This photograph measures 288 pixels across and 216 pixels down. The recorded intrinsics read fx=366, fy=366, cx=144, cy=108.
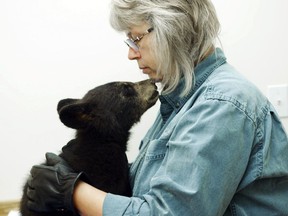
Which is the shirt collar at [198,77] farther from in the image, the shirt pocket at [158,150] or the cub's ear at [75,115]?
the cub's ear at [75,115]

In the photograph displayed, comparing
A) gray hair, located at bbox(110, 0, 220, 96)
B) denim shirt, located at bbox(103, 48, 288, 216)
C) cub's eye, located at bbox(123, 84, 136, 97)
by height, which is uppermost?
gray hair, located at bbox(110, 0, 220, 96)

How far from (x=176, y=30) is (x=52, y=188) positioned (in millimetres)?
609

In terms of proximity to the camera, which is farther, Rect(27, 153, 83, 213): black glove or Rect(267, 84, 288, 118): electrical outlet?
Rect(267, 84, 288, 118): electrical outlet

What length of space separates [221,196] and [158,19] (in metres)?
0.56

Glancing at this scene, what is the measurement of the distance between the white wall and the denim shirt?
74cm

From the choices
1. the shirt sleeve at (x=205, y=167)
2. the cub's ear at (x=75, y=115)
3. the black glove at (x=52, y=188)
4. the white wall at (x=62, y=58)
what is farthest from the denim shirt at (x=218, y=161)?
the white wall at (x=62, y=58)

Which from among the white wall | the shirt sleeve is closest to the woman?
the shirt sleeve

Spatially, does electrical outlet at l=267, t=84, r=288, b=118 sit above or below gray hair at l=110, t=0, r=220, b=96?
below

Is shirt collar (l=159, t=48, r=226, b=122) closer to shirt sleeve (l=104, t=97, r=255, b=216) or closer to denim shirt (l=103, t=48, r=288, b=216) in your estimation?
denim shirt (l=103, t=48, r=288, b=216)

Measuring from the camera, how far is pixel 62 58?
174 cm

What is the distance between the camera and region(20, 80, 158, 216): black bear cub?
1.28 metres

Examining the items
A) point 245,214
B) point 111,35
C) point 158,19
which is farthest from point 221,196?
point 111,35

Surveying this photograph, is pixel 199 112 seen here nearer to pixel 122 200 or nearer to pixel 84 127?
pixel 122 200

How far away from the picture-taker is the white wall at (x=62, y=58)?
171 centimetres
